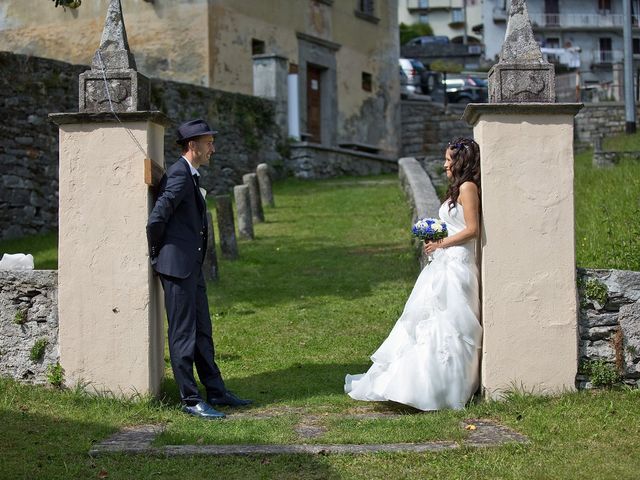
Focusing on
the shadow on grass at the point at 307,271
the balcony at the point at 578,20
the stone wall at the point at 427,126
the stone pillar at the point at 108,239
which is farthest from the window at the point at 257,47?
the balcony at the point at 578,20

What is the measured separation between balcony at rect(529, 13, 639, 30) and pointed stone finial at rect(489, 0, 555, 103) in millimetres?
63804

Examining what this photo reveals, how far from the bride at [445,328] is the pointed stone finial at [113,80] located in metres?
2.30

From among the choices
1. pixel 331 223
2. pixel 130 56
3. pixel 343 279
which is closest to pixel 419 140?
pixel 331 223

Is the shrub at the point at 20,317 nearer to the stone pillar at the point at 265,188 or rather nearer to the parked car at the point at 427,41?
the stone pillar at the point at 265,188

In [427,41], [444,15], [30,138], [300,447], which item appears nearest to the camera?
[300,447]

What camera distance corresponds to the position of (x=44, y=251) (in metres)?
17.4

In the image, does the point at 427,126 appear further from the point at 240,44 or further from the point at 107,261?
the point at 107,261

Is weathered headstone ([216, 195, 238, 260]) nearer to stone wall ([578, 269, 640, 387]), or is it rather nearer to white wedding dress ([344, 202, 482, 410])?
white wedding dress ([344, 202, 482, 410])

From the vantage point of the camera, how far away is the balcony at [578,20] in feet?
228

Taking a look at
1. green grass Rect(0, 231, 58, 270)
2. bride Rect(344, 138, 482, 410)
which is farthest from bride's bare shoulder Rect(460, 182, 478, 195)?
green grass Rect(0, 231, 58, 270)

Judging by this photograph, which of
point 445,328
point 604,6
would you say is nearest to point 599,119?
point 445,328

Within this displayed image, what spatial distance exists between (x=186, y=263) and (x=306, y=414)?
134 centimetres

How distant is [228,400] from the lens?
7906mm

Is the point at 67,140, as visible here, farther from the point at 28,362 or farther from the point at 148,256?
the point at 28,362
